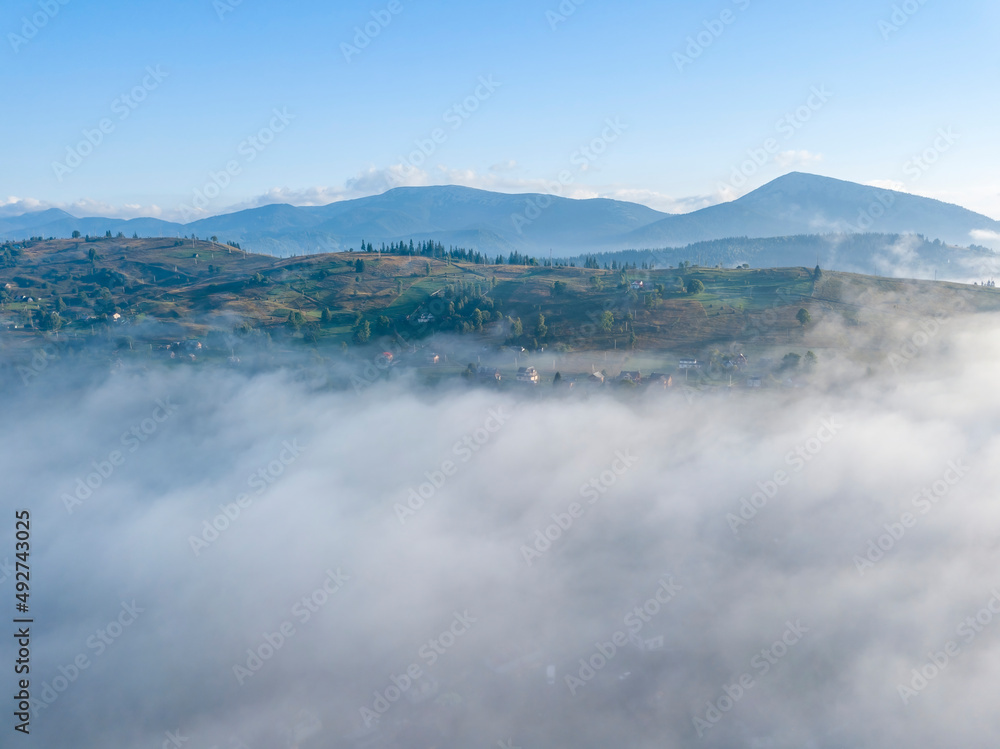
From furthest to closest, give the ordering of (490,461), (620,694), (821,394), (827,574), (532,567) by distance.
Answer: (490,461) → (821,394) → (532,567) → (827,574) → (620,694)

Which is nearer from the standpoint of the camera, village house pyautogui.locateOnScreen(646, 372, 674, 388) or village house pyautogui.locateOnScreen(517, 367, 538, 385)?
village house pyautogui.locateOnScreen(646, 372, 674, 388)

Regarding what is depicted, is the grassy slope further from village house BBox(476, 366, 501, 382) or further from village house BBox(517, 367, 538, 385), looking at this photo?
village house BBox(476, 366, 501, 382)

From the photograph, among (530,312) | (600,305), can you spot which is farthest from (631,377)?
(530,312)

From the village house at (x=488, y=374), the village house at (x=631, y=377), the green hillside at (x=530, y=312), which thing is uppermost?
the green hillside at (x=530, y=312)

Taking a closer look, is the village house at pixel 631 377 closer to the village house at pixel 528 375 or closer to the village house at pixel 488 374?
the village house at pixel 528 375

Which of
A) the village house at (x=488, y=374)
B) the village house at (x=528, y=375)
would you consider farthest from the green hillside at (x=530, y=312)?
the village house at (x=488, y=374)

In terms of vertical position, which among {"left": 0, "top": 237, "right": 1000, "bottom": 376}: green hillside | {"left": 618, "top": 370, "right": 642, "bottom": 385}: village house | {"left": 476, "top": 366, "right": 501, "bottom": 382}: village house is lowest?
{"left": 476, "top": 366, "right": 501, "bottom": 382}: village house

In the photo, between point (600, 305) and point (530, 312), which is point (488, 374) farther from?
point (600, 305)

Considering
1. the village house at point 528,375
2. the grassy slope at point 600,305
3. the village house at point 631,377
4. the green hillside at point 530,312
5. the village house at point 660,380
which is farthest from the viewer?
the grassy slope at point 600,305

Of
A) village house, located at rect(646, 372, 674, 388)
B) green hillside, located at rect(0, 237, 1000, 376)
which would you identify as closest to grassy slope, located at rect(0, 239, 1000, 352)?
green hillside, located at rect(0, 237, 1000, 376)

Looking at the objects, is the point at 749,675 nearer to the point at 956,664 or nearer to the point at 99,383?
the point at 956,664

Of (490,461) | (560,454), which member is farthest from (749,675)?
(490,461)
